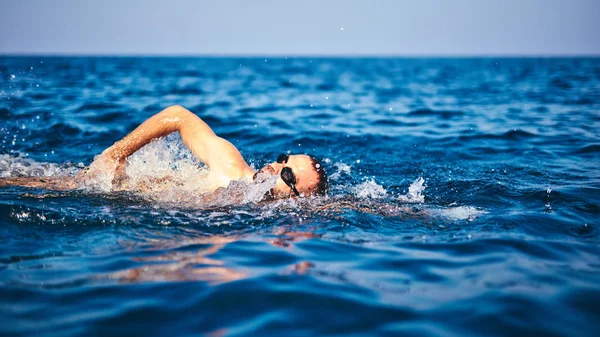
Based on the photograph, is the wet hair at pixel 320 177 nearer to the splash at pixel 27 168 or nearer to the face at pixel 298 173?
the face at pixel 298 173

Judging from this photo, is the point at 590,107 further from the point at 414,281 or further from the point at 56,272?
the point at 56,272

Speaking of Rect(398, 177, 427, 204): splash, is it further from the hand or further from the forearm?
the hand

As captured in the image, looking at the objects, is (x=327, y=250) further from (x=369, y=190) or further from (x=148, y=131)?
(x=148, y=131)

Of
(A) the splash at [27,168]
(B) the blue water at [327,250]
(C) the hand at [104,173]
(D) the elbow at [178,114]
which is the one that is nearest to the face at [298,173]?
(B) the blue water at [327,250]

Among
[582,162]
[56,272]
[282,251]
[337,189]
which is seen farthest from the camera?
[582,162]

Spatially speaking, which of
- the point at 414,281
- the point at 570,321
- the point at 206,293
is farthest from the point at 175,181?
the point at 570,321

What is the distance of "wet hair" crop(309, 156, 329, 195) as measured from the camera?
528 cm

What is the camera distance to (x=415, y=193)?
6.21 m

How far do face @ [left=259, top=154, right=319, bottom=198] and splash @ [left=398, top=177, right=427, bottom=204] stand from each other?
1.20m

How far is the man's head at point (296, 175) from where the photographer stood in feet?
16.9

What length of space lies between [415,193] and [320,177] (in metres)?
1.54

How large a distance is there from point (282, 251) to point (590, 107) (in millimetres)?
13689

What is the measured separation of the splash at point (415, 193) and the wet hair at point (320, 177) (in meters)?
0.98

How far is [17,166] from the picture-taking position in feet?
23.4
